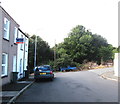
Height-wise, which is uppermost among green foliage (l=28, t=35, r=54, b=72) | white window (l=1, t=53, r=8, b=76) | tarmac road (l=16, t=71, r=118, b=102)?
green foliage (l=28, t=35, r=54, b=72)

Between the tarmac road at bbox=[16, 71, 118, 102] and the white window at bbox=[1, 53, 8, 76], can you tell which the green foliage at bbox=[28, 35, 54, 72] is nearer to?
the white window at bbox=[1, 53, 8, 76]

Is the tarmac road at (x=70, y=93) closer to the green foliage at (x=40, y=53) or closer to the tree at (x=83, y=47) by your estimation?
the green foliage at (x=40, y=53)

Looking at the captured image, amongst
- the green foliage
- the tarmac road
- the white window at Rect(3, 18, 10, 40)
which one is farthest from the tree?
the tarmac road

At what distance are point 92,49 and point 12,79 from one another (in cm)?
3645

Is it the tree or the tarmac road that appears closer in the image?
the tarmac road

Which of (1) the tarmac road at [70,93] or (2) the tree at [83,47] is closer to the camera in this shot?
(1) the tarmac road at [70,93]

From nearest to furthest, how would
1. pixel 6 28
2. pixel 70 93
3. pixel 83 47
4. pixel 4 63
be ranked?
pixel 70 93 < pixel 4 63 < pixel 6 28 < pixel 83 47

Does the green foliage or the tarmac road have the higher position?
the green foliage

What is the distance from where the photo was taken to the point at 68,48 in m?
46.9

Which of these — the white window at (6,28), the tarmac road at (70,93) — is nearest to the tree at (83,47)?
the white window at (6,28)

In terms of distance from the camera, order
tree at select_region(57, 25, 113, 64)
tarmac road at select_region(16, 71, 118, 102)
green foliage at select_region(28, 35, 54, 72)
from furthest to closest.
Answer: tree at select_region(57, 25, 113, 64), green foliage at select_region(28, 35, 54, 72), tarmac road at select_region(16, 71, 118, 102)

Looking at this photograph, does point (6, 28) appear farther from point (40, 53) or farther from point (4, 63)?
point (40, 53)

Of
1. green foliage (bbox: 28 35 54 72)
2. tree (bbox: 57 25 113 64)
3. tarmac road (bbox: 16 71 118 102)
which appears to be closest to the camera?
tarmac road (bbox: 16 71 118 102)

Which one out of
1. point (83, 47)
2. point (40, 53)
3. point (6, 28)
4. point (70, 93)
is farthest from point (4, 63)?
point (83, 47)
